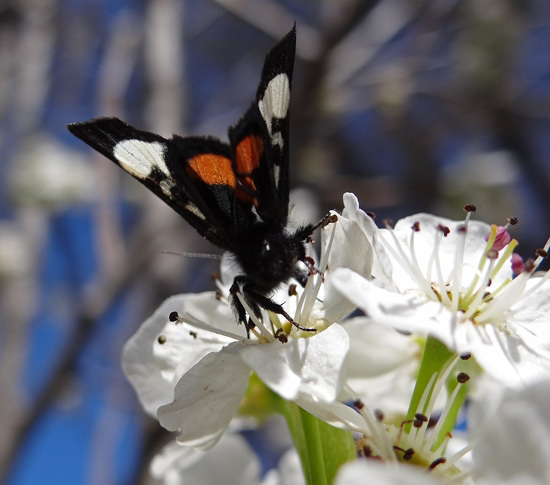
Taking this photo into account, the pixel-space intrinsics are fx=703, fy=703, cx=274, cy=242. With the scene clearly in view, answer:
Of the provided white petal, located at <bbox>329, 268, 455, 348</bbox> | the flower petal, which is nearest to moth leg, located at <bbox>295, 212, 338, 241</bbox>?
white petal, located at <bbox>329, 268, 455, 348</bbox>

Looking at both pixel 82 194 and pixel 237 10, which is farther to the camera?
pixel 82 194

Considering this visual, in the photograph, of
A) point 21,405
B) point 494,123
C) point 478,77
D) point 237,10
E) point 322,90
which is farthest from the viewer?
point 478,77

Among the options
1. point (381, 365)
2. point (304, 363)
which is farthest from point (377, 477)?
point (381, 365)

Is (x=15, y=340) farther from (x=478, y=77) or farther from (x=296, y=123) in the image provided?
(x=478, y=77)

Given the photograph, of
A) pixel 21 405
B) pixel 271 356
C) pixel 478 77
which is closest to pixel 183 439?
pixel 271 356

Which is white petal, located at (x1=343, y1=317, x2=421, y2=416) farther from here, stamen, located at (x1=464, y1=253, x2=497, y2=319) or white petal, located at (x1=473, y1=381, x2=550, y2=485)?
white petal, located at (x1=473, y1=381, x2=550, y2=485)

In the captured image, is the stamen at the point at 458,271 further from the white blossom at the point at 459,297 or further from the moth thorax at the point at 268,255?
the moth thorax at the point at 268,255
